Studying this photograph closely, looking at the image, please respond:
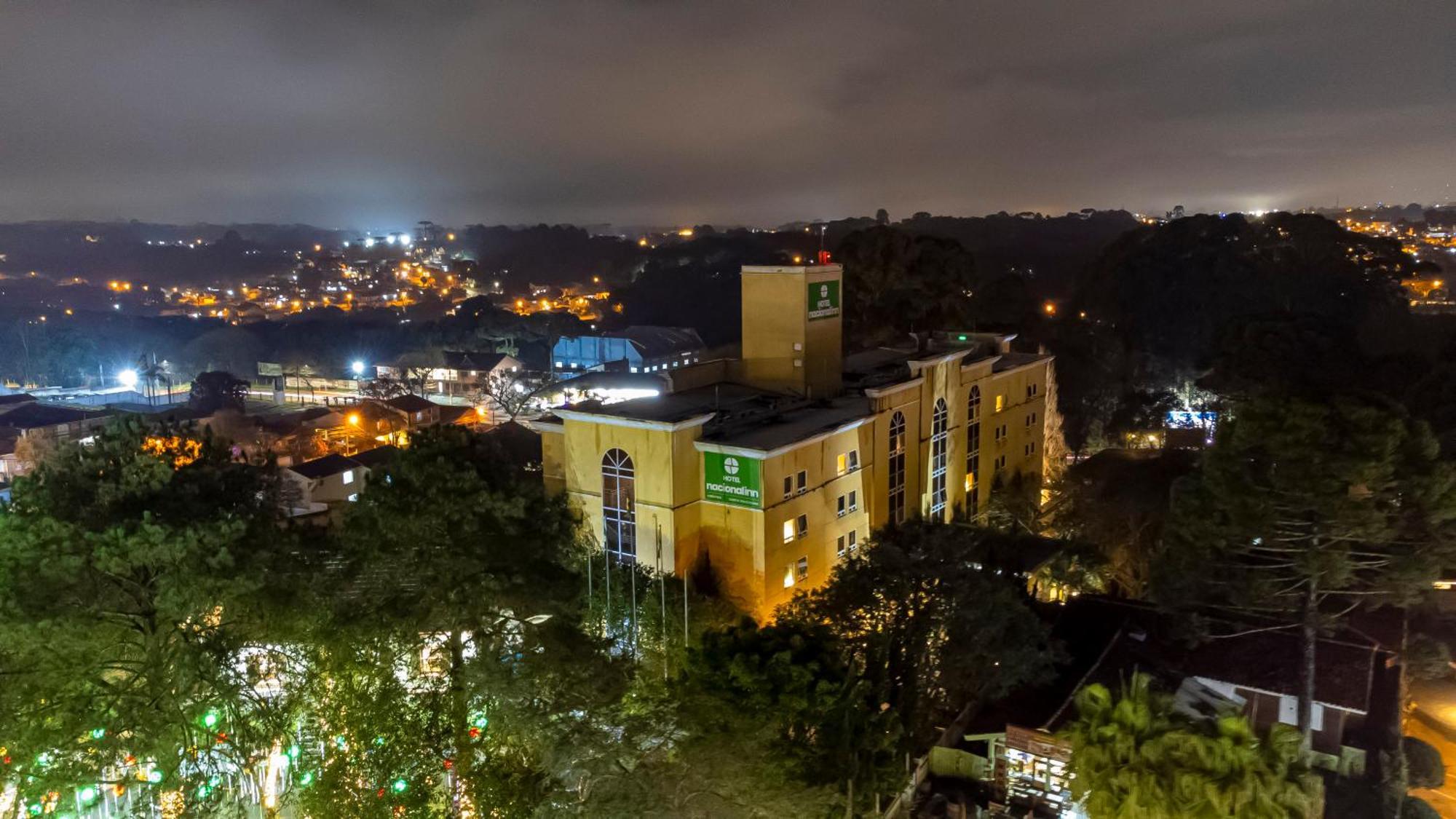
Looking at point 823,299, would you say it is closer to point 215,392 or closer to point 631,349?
point 631,349

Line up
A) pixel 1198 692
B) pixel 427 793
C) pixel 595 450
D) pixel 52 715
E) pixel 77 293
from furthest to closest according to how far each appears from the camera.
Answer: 1. pixel 77 293
2. pixel 595 450
3. pixel 1198 692
4. pixel 427 793
5. pixel 52 715

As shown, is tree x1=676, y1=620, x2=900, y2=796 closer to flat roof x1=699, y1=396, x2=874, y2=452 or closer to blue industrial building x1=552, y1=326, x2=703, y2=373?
flat roof x1=699, y1=396, x2=874, y2=452

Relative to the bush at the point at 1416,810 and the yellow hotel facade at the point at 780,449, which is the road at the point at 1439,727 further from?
the yellow hotel facade at the point at 780,449

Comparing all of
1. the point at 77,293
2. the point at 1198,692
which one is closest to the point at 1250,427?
the point at 1198,692

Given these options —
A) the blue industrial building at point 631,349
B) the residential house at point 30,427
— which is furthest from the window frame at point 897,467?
the residential house at point 30,427

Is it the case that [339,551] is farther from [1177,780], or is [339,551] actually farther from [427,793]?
[1177,780]

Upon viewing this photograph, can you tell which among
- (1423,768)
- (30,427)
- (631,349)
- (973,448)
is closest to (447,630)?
(1423,768)
